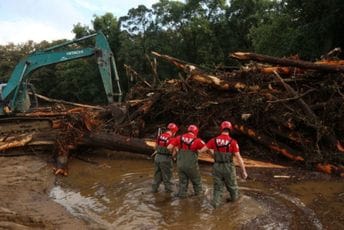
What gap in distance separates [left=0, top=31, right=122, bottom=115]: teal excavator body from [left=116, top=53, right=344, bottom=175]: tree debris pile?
2598mm

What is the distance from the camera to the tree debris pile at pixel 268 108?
39.1ft

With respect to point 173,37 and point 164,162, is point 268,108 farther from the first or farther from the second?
point 173,37

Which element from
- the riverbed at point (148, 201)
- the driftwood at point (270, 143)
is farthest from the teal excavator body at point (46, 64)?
the driftwood at point (270, 143)

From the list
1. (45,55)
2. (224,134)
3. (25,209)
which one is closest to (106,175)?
(25,209)

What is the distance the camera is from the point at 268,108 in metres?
12.7

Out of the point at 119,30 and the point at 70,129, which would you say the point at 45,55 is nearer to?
the point at 70,129

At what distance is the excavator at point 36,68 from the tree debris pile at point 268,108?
2.83 metres

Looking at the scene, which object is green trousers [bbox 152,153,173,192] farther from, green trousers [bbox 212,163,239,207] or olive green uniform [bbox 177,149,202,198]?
green trousers [bbox 212,163,239,207]

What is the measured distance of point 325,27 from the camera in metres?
26.9

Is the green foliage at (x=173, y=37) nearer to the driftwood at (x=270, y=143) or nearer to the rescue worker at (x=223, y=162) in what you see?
the driftwood at (x=270, y=143)

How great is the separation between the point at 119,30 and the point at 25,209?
4456 cm

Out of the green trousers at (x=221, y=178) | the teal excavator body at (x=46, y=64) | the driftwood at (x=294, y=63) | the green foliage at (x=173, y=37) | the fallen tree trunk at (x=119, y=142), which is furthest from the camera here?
the green foliage at (x=173, y=37)

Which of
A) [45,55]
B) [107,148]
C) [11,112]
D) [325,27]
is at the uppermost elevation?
[325,27]

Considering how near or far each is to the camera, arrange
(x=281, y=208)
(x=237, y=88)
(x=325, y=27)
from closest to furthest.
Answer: (x=281, y=208) < (x=237, y=88) < (x=325, y=27)
